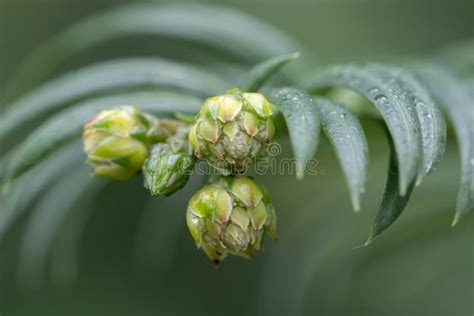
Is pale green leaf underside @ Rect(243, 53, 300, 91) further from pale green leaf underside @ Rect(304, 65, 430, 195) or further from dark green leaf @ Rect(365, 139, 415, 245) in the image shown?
dark green leaf @ Rect(365, 139, 415, 245)

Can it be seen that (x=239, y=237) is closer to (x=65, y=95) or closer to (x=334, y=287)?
(x=65, y=95)

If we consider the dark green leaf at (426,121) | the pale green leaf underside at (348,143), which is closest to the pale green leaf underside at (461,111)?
the dark green leaf at (426,121)

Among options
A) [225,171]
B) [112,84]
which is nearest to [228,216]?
[225,171]

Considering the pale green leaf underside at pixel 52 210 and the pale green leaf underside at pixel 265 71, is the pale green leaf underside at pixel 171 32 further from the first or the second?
the pale green leaf underside at pixel 265 71

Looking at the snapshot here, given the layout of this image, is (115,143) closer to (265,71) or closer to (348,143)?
(265,71)

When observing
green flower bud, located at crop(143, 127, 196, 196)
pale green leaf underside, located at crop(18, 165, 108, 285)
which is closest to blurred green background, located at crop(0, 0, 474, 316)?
pale green leaf underside, located at crop(18, 165, 108, 285)

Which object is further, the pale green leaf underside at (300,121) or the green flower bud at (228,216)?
the green flower bud at (228,216)

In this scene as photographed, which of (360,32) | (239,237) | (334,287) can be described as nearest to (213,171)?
(239,237)
